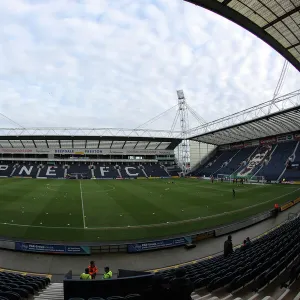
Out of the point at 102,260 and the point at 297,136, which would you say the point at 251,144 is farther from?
the point at 102,260

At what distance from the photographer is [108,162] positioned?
3305 inches

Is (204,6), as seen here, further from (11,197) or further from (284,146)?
(284,146)

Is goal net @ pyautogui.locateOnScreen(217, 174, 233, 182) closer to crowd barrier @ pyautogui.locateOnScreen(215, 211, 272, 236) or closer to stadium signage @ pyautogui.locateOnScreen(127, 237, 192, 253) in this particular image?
crowd barrier @ pyautogui.locateOnScreen(215, 211, 272, 236)

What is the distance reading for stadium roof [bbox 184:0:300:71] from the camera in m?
8.26

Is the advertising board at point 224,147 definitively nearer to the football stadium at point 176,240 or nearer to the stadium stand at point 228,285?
the football stadium at point 176,240

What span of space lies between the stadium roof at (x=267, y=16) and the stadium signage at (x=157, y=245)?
1274 cm

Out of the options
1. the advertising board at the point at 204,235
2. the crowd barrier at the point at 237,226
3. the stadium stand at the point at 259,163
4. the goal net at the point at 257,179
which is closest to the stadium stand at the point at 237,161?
the stadium stand at the point at 259,163

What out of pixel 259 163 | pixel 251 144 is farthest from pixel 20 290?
pixel 251 144

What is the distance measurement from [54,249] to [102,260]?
10.4ft

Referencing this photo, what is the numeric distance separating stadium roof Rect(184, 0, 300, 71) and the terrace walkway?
40.7ft

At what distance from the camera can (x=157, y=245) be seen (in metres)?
14.6

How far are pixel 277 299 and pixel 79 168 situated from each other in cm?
7646

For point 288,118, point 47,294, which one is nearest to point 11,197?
point 47,294

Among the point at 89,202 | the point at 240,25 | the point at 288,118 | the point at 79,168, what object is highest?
the point at 288,118
